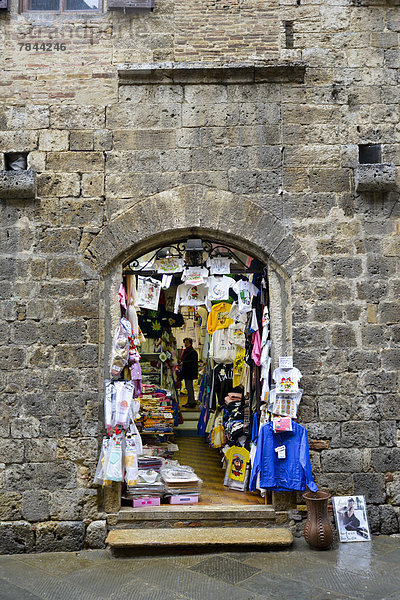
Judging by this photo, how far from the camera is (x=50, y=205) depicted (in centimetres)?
523

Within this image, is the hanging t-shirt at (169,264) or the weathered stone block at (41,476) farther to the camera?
the hanging t-shirt at (169,264)

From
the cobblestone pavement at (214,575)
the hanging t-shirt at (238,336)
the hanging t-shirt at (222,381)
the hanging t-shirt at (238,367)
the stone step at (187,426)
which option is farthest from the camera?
the stone step at (187,426)

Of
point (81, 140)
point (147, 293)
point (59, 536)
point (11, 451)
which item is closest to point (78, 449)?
point (11, 451)

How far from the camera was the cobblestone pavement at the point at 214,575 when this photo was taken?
3820 mm

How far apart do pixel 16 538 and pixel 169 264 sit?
2.90 meters

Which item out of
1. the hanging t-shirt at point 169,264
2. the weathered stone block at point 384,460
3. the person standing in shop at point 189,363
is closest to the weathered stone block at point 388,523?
the weathered stone block at point 384,460

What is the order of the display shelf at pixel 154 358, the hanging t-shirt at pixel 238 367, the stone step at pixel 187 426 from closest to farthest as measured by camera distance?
the hanging t-shirt at pixel 238 367
the display shelf at pixel 154 358
the stone step at pixel 187 426

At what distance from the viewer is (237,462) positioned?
596cm

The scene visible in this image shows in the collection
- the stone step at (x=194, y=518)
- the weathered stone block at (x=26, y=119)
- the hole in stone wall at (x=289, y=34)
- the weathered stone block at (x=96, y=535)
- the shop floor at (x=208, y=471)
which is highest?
the hole in stone wall at (x=289, y=34)

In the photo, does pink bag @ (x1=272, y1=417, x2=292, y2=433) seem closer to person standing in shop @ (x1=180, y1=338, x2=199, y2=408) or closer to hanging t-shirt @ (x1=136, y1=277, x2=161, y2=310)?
hanging t-shirt @ (x1=136, y1=277, x2=161, y2=310)

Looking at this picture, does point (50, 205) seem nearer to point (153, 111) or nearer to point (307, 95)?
point (153, 111)

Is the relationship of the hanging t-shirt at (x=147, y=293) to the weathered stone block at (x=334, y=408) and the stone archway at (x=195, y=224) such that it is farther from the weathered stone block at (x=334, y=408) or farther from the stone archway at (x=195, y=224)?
the weathered stone block at (x=334, y=408)

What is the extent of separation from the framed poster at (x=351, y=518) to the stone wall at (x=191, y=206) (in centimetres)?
11

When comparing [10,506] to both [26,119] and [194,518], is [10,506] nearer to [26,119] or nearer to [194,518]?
[194,518]
